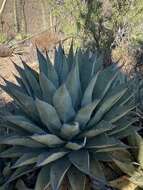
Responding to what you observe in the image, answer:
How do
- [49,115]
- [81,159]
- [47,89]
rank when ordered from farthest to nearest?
1. [47,89]
2. [49,115]
3. [81,159]

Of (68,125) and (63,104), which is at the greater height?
(63,104)

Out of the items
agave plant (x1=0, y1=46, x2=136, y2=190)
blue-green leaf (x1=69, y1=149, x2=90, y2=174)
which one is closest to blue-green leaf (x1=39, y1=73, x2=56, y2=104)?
agave plant (x1=0, y1=46, x2=136, y2=190)

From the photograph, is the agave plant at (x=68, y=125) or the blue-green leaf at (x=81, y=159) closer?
the blue-green leaf at (x=81, y=159)

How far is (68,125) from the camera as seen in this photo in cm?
310

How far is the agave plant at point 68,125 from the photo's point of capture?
305 cm

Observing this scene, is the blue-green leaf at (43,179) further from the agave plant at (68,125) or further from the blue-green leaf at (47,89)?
the blue-green leaf at (47,89)

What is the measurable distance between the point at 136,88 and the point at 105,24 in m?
3.88

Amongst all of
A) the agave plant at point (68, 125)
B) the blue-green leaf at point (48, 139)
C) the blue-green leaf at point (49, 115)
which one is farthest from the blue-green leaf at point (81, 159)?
the blue-green leaf at point (49, 115)

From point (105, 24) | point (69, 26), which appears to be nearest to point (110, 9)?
point (105, 24)

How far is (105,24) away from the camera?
7.39 meters

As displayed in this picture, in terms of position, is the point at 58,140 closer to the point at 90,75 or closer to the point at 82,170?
the point at 82,170

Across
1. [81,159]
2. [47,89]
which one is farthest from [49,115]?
[81,159]

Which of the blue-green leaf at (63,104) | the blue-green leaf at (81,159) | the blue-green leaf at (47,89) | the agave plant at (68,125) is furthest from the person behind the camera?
the blue-green leaf at (47,89)

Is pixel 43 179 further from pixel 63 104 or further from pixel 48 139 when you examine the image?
pixel 63 104
